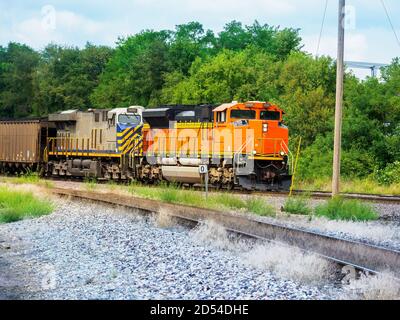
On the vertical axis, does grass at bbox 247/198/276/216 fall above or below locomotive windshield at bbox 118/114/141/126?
below

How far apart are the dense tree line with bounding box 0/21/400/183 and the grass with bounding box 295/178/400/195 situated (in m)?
0.94

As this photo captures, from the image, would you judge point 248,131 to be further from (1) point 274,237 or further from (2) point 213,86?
(2) point 213,86

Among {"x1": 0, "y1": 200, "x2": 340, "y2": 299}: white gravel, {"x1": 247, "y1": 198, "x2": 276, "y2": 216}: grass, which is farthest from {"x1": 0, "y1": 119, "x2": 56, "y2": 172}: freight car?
{"x1": 0, "y1": 200, "x2": 340, "y2": 299}: white gravel

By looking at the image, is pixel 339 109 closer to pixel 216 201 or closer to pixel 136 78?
pixel 216 201

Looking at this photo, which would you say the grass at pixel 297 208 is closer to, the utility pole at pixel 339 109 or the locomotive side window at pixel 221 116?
the utility pole at pixel 339 109

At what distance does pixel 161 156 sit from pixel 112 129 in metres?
3.39

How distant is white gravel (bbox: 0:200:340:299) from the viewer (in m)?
6.78

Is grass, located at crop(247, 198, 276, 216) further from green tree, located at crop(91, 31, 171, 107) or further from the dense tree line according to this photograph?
green tree, located at crop(91, 31, 171, 107)

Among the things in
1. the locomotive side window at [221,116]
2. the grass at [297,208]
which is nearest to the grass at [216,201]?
the grass at [297,208]

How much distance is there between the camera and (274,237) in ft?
33.6

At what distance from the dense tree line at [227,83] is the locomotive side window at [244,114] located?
6.73 m

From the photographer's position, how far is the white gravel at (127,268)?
678cm

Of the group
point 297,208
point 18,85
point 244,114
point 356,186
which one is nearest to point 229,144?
point 244,114
